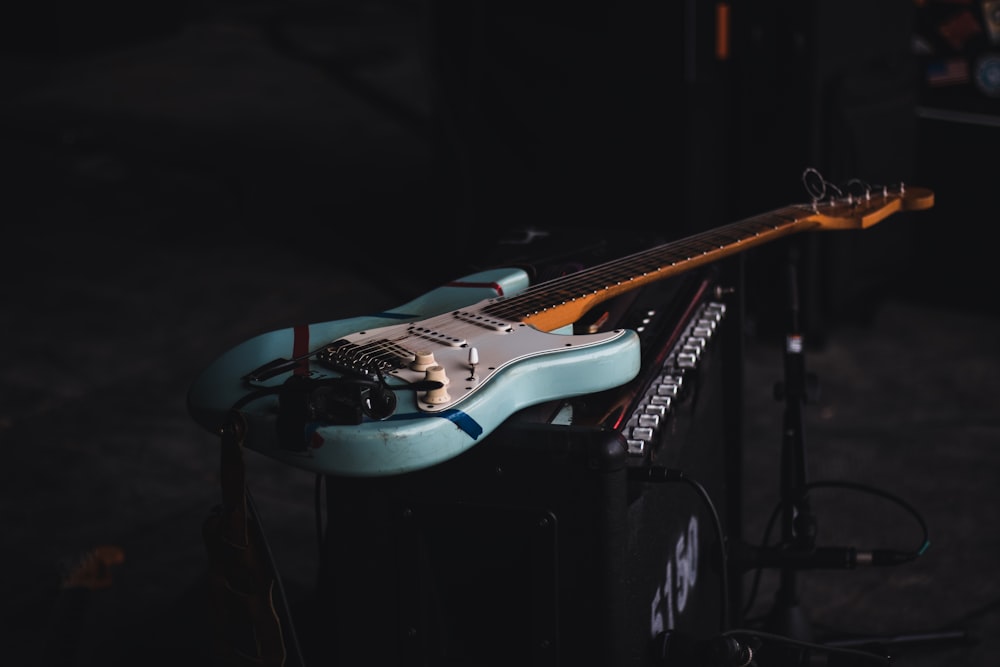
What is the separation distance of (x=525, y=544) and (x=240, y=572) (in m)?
0.42

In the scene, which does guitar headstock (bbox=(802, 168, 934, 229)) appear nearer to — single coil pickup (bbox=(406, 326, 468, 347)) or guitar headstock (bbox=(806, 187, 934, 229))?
guitar headstock (bbox=(806, 187, 934, 229))

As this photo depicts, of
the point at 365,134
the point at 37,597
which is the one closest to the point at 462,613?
the point at 37,597

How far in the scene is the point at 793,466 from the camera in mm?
2613

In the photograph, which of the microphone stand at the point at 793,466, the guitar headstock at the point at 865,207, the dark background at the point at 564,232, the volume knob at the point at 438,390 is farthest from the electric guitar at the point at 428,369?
the dark background at the point at 564,232

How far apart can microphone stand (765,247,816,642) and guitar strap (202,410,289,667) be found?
3.41ft

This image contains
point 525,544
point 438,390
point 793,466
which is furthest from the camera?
point 793,466

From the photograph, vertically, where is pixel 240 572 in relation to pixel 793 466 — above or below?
above

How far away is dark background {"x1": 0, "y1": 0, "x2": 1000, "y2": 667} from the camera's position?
10.7 ft

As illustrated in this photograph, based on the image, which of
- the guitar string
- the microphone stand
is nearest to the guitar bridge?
the guitar string

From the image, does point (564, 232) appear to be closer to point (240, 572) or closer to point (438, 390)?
point (438, 390)

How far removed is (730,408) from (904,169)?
1837 millimetres

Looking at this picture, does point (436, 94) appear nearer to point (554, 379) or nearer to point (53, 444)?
point (53, 444)

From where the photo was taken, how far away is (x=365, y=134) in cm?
694

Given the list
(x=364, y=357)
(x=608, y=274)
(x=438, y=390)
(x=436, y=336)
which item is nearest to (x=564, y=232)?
(x=608, y=274)
